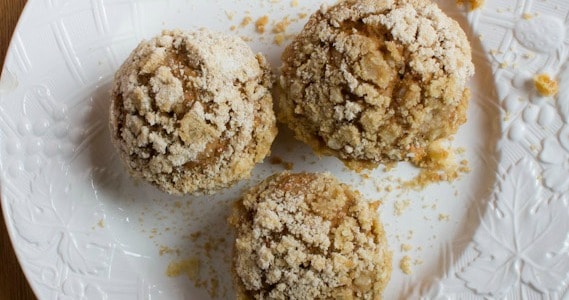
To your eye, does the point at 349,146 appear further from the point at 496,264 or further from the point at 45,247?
the point at 45,247

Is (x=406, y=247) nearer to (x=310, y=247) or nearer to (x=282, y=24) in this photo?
(x=310, y=247)

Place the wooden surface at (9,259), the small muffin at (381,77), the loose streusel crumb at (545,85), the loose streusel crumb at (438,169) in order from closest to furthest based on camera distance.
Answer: the small muffin at (381,77)
the loose streusel crumb at (545,85)
the loose streusel crumb at (438,169)
the wooden surface at (9,259)

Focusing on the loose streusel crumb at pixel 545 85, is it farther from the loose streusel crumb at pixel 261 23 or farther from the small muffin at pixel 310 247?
the loose streusel crumb at pixel 261 23

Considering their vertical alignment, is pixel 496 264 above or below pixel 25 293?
above

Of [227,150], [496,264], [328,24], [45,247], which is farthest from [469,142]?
[45,247]

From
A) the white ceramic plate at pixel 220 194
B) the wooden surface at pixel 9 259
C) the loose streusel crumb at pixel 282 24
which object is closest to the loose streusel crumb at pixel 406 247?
the white ceramic plate at pixel 220 194
